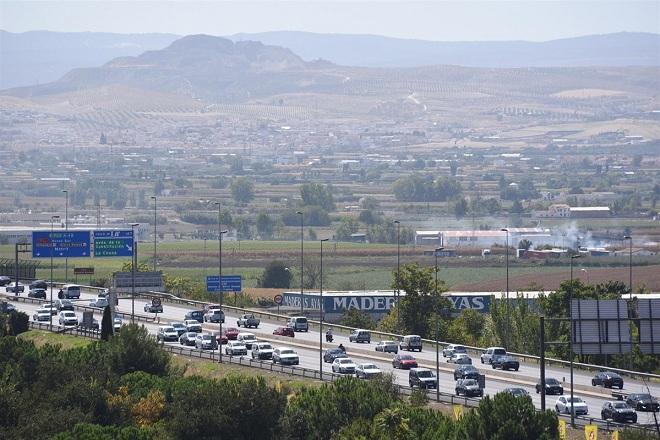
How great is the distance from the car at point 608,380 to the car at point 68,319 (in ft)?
93.7

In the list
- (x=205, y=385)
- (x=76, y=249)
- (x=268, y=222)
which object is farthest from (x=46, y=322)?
(x=268, y=222)

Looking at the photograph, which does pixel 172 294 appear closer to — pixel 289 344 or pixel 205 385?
pixel 289 344

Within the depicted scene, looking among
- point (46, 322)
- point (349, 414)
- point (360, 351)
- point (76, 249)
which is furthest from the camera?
point (76, 249)

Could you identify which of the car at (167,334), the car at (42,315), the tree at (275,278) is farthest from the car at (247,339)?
the tree at (275,278)

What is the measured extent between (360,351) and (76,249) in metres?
27.1

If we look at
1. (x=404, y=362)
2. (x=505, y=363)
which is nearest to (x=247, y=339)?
(x=404, y=362)

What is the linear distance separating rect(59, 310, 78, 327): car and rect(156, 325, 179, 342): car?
247 inches

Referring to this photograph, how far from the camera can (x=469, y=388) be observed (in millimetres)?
53781

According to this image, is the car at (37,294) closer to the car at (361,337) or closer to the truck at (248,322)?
the truck at (248,322)

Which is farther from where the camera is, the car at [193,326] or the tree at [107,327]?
the car at [193,326]

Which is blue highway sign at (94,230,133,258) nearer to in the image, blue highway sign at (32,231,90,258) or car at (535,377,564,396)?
blue highway sign at (32,231,90,258)

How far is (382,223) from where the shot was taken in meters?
191

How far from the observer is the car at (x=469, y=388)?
53.7m

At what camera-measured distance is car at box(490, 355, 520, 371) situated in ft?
203
